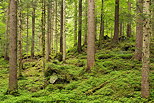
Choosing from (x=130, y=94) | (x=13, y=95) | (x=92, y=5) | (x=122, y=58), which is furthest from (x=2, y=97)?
(x=122, y=58)

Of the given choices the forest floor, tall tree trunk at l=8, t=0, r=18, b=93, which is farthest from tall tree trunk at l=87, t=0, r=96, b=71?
tall tree trunk at l=8, t=0, r=18, b=93

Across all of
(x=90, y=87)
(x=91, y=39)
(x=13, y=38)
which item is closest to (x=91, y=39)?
(x=91, y=39)

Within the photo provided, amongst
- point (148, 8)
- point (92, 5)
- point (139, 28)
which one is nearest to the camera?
point (148, 8)

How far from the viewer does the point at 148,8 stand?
24.2 ft

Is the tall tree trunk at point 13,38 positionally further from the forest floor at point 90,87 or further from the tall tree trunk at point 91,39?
the tall tree trunk at point 91,39

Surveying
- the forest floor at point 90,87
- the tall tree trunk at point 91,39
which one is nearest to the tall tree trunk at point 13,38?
the forest floor at point 90,87

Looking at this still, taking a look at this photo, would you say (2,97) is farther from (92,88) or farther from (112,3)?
(112,3)

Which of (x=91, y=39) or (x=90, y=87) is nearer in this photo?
(x=90, y=87)

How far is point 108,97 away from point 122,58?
7064 millimetres

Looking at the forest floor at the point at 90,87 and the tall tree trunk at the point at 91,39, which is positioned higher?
the tall tree trunk at the point at 91,39

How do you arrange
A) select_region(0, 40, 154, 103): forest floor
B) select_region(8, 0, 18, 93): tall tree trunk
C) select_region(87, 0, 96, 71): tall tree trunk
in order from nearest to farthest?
1. select_region(0, 40, 154, 103): forest floor
2. select_region(8, 0, 18, 93): tall tree trunk
3. select_region(87, 0, 96, 71): tall tree trunk

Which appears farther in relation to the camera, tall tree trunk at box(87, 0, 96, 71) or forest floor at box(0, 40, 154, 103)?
tall tree trunk at box(87, 0, 96, 71)

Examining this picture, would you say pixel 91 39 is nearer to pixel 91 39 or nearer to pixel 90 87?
pixel 91 39

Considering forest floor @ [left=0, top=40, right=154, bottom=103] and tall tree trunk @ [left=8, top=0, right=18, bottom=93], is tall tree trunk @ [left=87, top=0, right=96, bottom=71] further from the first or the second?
tall tree trunk @ [left=8, top=0, right=18, bottom=93]
